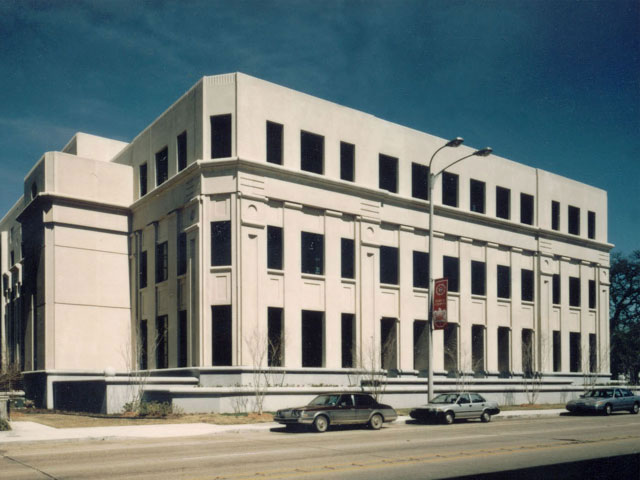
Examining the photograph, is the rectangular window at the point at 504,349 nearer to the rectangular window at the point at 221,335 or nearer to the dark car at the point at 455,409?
the dark car at the point at 455,409

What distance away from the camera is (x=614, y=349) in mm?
63844

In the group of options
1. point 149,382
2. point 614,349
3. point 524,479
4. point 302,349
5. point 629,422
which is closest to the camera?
point 524,479

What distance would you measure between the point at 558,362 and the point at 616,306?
2892cm

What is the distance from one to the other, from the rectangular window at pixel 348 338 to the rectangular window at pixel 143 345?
35.5 feet

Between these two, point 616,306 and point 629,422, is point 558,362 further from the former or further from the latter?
point 616,306

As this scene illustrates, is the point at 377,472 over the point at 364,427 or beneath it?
over

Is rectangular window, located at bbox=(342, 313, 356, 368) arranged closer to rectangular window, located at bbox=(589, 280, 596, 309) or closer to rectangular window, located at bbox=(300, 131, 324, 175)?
rectangular window, located at bbox=(300, 131, 324, 175)

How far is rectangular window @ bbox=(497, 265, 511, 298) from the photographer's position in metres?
44.6

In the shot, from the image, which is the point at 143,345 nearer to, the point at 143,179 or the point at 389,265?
the point at 143,179

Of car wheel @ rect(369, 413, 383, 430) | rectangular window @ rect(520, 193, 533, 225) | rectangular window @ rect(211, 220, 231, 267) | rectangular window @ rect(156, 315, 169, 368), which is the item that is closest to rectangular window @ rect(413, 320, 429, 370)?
rectangular window @ rect(520, 193, 533, 225)

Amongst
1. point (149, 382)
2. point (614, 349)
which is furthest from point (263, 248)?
point (614, 349)

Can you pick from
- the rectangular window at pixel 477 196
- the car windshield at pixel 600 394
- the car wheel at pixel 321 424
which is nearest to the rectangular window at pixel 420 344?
the rectangular window at pixel 477 196

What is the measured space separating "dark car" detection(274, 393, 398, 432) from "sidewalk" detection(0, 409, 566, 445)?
1.93 m

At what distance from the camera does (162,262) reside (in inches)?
1459
